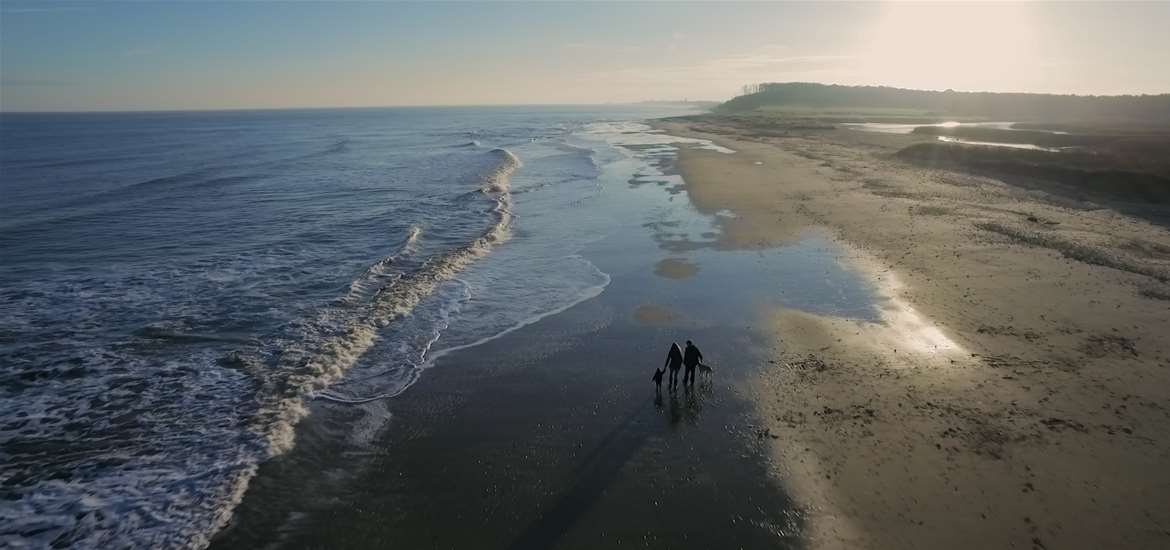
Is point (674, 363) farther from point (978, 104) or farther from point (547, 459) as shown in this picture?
point (978, 104)

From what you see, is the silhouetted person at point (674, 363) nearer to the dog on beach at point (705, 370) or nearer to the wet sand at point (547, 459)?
the wet sand at point (547, 459)

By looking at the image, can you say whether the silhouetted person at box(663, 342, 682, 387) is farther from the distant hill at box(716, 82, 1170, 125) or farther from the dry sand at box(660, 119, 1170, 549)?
the distant hill at box(716, 82, 1170, 125)

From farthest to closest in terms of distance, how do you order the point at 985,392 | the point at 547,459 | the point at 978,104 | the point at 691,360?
the point at 978,104 → the point at 691,360 → the point at 985,392 → the point at 547,459

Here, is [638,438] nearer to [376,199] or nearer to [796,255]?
[796,255]

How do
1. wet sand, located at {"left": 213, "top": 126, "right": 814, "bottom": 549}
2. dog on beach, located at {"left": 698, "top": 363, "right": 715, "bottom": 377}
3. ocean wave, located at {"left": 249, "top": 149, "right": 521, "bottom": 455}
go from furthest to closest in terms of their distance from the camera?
dog on beach, located at {"left": 698, "top": 363, "right": 715, "bottom": 377}, ocean wave, located at {"left": 249, "top": 149, "right": 521, "bottom": 455}, wet sand, located at {"left": 213, "top": 126, "right": 814, "bottom": 549}

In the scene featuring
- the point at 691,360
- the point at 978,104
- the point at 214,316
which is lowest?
the point at 214,316

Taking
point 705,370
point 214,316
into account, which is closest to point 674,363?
point 705,370

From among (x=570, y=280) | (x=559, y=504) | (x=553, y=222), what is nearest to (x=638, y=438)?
(x=559, y=504)

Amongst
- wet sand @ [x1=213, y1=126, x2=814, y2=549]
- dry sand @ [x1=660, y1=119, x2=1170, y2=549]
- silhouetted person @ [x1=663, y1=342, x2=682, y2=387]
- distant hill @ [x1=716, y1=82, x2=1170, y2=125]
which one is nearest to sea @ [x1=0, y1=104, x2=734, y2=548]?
wet sand @ [x1=213, y1=126, x2=814, y2=549]
